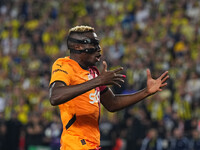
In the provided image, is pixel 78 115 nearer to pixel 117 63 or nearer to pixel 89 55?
pixel 89 55

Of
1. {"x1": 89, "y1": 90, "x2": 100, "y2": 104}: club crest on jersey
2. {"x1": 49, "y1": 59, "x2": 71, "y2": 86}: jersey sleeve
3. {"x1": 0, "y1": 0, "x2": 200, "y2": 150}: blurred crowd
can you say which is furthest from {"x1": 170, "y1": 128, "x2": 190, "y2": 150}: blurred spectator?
{"x1": 49, "y1": 59, "x2": 71, "y2": 86}: jersey sleeve

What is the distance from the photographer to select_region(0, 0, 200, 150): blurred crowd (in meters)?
11.1

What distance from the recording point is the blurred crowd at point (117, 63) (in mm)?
11125

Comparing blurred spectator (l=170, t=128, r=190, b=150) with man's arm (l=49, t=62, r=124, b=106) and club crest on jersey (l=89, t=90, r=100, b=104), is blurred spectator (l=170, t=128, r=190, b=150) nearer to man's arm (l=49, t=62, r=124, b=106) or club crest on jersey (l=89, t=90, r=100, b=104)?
club crest on jersey (l=89, t=90, r=100, b=104)

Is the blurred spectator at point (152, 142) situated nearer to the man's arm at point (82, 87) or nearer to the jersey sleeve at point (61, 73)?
the jersey sleeve at point (61, 73)

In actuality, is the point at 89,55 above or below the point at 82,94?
above

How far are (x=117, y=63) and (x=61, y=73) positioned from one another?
8.93m

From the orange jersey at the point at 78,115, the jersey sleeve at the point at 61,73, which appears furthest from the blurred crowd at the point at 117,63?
the jersey sleeve at the point at 61,73

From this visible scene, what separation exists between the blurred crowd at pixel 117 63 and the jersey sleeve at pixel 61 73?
18.4ft

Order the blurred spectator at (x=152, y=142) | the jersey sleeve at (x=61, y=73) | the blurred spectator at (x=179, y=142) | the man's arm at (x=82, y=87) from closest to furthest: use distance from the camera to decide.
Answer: the man's arm at (x=82, y=87) → the jersey sleeve at (x=61, y=73) → the blurred spectator at (x=179, y=142) → the blurred spectator at (x=152, y=142)

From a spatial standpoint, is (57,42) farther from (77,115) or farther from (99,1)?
(77,115)

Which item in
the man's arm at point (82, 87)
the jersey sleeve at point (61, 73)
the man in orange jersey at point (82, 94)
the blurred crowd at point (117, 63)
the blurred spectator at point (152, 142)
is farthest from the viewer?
the blurred crowd at point (117, 63)

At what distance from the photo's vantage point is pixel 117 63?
45.1ft

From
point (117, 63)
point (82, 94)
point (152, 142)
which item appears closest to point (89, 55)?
point (82, 94)
